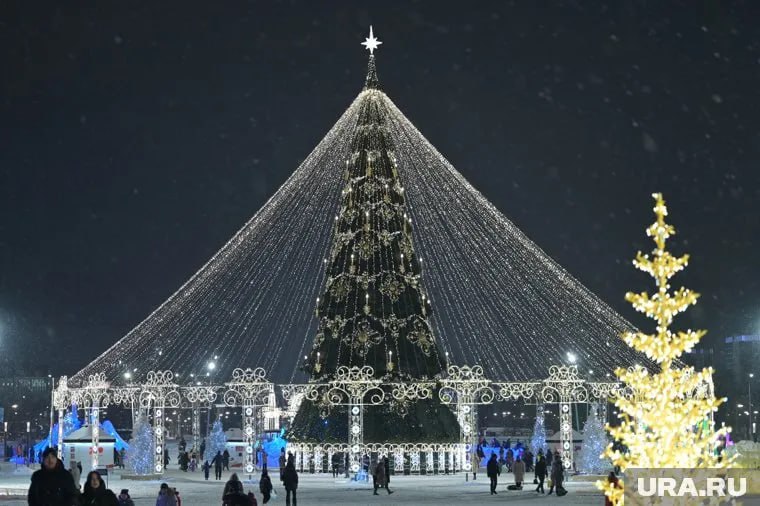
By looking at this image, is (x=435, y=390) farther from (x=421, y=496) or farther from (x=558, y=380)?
(x=421, y=496)

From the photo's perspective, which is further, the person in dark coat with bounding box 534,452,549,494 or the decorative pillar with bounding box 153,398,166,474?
the decorative pillar with bounding box 153,398,166,474

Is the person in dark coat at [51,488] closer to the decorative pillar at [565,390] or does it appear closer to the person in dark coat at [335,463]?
the decorative pillar at [565,390]

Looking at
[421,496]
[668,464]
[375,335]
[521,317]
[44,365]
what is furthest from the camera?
[44,365]

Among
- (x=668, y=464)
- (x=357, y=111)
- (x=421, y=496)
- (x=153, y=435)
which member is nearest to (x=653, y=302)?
(x=668, y=464)

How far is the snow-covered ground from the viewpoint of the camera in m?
26.4

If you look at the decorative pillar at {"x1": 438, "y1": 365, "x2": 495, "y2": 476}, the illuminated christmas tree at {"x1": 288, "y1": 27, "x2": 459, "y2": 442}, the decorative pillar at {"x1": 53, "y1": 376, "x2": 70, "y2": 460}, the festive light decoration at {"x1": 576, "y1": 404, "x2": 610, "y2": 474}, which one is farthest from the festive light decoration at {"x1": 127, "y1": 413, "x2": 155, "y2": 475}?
the festive light decoration at {"x1": 576, "y1": 404, "x2": 610, "y2": 474}

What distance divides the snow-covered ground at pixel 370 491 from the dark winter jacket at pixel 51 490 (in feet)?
49.9

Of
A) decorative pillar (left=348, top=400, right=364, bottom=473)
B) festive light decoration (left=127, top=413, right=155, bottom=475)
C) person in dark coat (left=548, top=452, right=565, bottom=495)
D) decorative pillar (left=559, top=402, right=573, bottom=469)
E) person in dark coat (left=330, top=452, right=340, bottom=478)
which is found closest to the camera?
person in dark coat (left=548, top=452, right=565, bottom=495)

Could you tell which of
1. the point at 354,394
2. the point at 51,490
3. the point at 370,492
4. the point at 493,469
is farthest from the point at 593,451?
the point at 51,490

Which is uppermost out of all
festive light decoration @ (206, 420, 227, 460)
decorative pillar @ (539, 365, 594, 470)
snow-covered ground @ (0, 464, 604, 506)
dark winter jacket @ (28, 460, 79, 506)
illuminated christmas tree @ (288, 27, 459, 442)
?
illuminated christmas tree @ (288, 27, 459, 442)

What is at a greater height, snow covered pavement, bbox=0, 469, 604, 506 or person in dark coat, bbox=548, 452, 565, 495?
person in dark coat, bbox=548, 452, 565, 495

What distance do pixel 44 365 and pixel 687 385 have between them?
306 feet

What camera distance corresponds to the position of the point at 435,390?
36500 mm

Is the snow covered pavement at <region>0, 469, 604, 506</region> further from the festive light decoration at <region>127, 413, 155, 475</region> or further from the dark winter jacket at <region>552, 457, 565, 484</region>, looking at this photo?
the festive light decoration at <region>127, 413, 155, 475</region>
